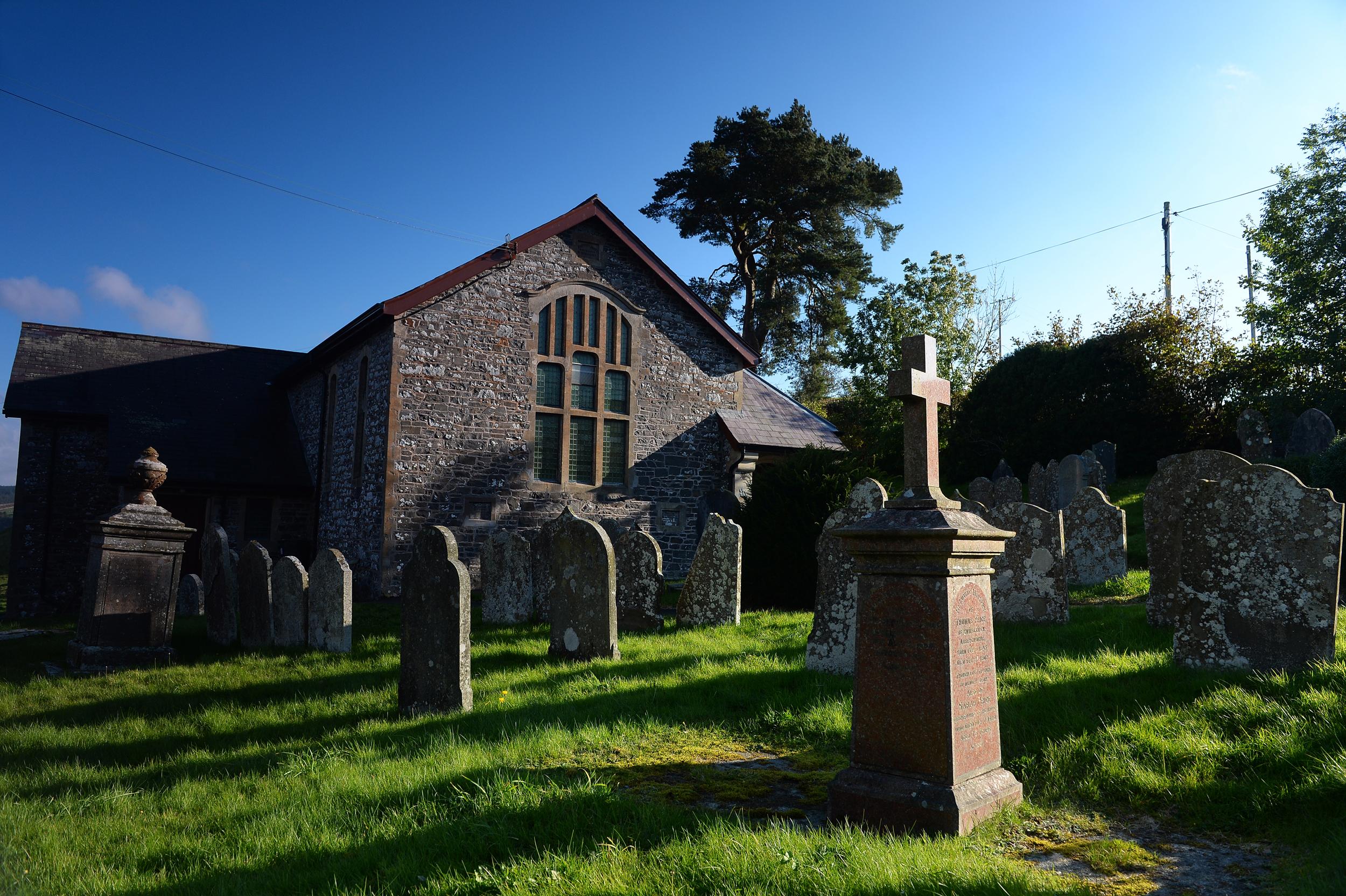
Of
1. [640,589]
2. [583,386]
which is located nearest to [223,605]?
[640,589]

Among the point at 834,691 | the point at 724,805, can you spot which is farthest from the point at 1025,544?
the point at 724,805

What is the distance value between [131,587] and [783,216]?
935 inches

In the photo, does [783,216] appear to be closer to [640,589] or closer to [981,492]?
[981,492]

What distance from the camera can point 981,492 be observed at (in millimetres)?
14484

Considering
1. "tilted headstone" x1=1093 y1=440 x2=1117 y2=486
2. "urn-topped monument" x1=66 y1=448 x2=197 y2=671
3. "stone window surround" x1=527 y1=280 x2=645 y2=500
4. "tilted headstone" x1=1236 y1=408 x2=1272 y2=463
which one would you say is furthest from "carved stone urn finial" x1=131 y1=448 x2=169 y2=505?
"tilted headstone" x1=1093 y1=440 x2=1117 y2=486

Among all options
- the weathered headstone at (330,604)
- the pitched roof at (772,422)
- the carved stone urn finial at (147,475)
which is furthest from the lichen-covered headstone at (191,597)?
the pitched roof at (772,422)

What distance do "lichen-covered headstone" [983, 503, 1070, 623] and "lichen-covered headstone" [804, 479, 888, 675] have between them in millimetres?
1492

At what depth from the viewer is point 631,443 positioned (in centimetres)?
1680

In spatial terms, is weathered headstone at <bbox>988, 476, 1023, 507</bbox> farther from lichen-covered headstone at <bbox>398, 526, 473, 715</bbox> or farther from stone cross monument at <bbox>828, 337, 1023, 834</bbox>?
stone cross monument at <bbox>828, 337, 1023, 834</bbox>

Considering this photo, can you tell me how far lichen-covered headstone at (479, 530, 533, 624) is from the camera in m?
10.6

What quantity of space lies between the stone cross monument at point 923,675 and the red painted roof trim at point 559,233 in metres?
12.4

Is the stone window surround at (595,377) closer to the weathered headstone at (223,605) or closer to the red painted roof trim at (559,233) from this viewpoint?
the red painted roof trim at (559,233)

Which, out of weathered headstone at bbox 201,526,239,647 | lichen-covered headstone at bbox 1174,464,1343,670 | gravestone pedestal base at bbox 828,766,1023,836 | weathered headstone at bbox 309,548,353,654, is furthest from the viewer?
weathered headstone at bbox 201,526,239,647

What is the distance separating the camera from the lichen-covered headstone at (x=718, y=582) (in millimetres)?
9391
